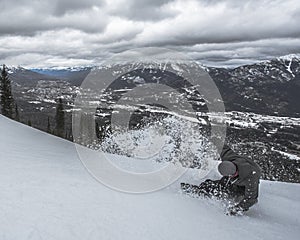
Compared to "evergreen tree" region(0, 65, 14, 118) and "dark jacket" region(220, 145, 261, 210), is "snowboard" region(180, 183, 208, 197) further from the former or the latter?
"evergreen tree" region(0, 65, 14, 118)

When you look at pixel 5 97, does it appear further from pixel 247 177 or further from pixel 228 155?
pixel 247 177

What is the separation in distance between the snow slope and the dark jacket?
0.46 metres

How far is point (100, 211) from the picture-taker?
6574 mm

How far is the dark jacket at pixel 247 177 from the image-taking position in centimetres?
793

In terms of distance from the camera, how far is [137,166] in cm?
1229

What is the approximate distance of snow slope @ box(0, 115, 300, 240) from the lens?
5594 millimetres

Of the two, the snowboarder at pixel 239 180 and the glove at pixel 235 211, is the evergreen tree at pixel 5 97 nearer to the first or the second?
the snowboarder at pixel 239 180

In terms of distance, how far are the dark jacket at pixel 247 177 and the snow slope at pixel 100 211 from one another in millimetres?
459

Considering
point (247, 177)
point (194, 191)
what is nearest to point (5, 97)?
point (194, 191)

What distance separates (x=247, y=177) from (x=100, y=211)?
409cm

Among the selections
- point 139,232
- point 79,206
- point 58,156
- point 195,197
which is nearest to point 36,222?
point 79,206

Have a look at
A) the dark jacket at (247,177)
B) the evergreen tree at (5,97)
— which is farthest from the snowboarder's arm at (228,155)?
the evergreen tree at (5,97)

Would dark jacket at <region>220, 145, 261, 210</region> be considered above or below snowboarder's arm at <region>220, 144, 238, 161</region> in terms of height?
below

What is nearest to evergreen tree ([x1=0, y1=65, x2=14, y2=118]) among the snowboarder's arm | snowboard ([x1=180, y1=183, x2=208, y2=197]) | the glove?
snowboard ([x1=180, y1=183, x2=208, y2=197])
